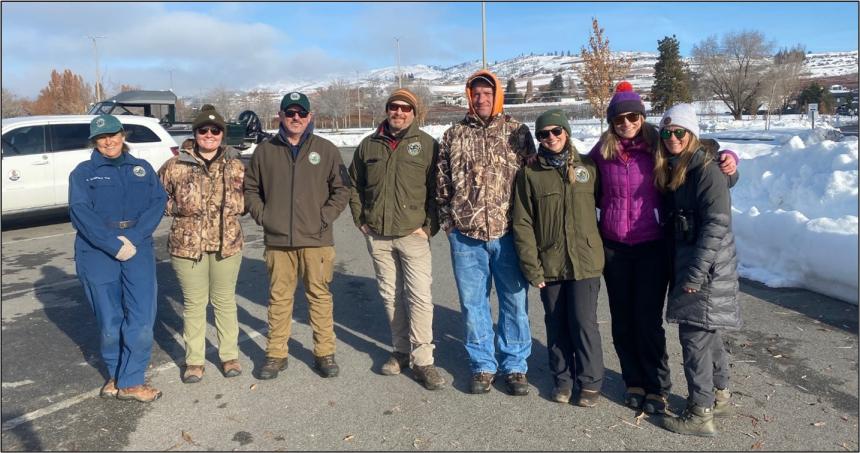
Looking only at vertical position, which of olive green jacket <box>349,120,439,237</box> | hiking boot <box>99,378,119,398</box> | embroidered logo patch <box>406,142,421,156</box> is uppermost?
embroidered logo patch <box>406,142,421,156</box>

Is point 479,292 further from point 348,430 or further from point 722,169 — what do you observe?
point 722,169

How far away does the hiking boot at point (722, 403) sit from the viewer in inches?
141

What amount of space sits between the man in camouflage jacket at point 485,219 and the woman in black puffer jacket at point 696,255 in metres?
0.89

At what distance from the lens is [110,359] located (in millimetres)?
3996

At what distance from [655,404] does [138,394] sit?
10.7 feet

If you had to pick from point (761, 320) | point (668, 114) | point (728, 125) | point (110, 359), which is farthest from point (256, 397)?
point (728, 125)

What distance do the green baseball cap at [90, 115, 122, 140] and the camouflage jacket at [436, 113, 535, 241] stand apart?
2.13 metres

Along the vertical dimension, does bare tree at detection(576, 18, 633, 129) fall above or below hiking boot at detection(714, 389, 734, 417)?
above

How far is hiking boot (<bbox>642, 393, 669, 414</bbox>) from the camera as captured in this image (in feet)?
11.8

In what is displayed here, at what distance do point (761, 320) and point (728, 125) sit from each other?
38.3 m

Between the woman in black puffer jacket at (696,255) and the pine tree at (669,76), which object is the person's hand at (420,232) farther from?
the pine tree at (669,76)

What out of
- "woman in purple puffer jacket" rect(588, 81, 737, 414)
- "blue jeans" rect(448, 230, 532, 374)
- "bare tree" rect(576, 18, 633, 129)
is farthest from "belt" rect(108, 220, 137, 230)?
"bare tree" rect(576, 18, 633, 129)

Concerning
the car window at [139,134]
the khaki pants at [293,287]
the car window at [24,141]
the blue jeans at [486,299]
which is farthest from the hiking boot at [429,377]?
the car window at [139,134]

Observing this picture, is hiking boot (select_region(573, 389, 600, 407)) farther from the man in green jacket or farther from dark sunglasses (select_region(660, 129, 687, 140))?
dark sunglasses (select_region(660, 129, 687, 140))
